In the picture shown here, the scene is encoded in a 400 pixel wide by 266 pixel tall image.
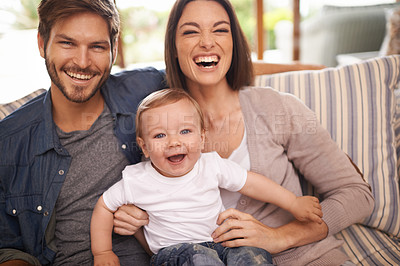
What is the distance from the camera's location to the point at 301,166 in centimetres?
139

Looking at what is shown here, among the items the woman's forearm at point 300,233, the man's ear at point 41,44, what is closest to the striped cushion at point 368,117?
the woman's forearm at point 300,233

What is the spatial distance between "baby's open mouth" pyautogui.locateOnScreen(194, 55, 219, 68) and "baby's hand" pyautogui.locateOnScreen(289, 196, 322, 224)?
64 centimetres

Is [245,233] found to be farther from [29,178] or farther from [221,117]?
[29,178]

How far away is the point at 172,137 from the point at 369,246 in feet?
3.14

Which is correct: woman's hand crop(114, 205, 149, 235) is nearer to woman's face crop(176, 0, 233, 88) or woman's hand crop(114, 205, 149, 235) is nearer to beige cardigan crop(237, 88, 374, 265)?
beige cardigan crop(237, 88, 374, 265)

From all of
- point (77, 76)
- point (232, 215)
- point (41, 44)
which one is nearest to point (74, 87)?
point (77, 76)

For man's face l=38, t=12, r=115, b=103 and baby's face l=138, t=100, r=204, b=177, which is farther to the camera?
man's face l=38, t=12, r=115, b=103

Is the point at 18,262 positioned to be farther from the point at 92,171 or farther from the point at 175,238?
the point at 175,238

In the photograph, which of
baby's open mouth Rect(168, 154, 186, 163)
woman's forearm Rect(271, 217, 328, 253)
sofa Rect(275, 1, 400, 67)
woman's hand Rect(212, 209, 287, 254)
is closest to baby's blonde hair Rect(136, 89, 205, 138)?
baby's open mouth Rect(168, 154, 186, 163)

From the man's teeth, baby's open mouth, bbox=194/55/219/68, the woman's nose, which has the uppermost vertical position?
the woman's nose

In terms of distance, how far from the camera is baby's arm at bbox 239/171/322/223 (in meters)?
1.25

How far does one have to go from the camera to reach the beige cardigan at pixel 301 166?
1309mm

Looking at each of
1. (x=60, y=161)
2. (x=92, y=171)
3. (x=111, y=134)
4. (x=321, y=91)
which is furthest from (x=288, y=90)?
(x=60, y=161)

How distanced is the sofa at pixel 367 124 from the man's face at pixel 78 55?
1.31ft
